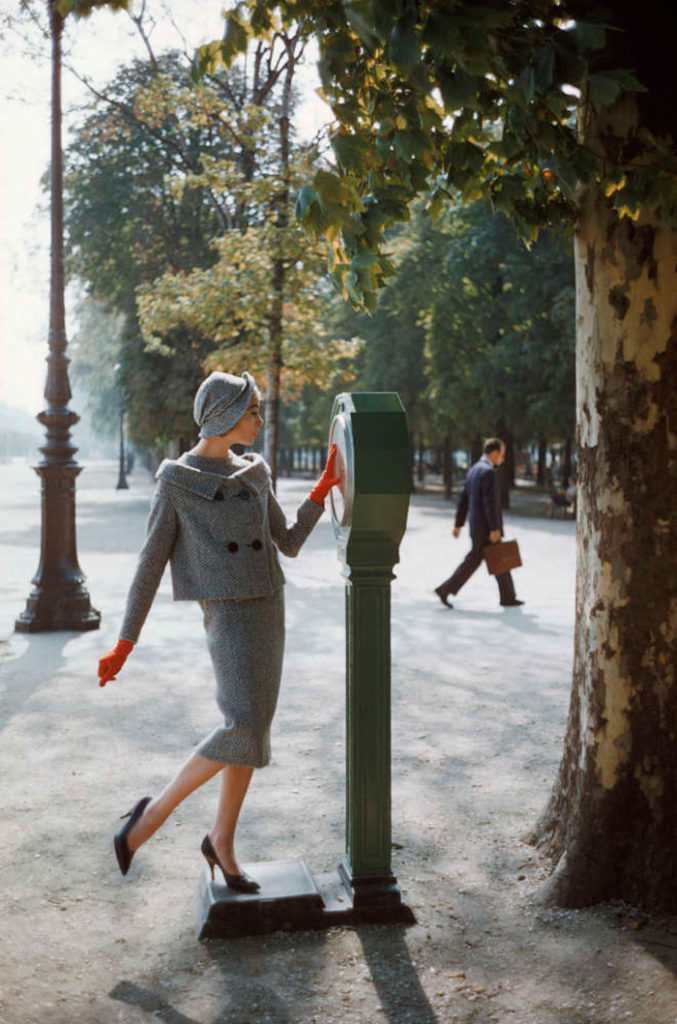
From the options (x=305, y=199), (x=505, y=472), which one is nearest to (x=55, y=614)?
(x=305, y=199)

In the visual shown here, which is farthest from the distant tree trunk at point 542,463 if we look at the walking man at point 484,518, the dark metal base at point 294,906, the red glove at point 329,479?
the dark metal base at point 294,906

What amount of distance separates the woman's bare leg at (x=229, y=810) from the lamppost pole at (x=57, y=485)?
20.9ft

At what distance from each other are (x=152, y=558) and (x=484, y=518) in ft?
25.9

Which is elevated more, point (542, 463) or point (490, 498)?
point (542, 463)

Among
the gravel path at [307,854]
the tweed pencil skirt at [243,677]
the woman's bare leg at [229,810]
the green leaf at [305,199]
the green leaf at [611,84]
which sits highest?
the green leaf at [611,84]

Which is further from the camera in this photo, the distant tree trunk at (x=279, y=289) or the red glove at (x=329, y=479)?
the distant tree trunk at (x=279, y=289)

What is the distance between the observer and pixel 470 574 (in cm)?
1117

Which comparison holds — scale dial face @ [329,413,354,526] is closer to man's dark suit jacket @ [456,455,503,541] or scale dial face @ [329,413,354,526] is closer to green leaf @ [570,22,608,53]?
green leaf @ [570,22,608,53]

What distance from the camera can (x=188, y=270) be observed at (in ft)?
88.6

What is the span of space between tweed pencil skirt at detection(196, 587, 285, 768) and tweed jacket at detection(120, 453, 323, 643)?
73 mm

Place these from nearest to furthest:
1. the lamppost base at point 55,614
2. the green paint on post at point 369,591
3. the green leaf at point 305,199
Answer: the green leaf at point 305,199 → the green paint on post at point 369,591 → the lamppost base at point 55,614

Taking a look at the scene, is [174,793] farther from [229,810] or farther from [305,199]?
[305,199]

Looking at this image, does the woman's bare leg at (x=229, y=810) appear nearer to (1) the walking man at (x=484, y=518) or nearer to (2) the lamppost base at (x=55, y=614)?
(2) the lamppost base at (x=55, y=614)

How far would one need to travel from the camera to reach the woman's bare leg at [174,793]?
3.53 m
